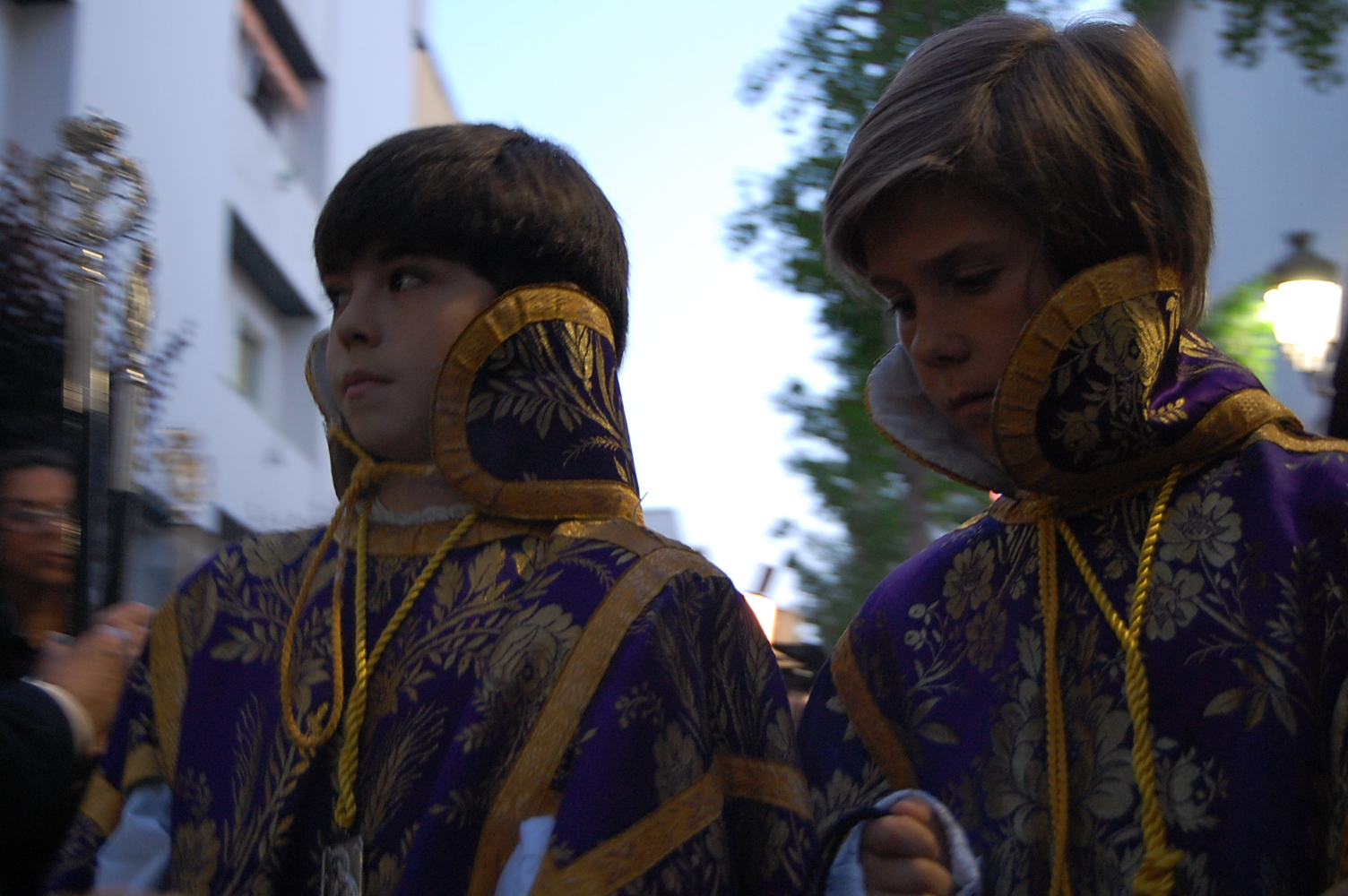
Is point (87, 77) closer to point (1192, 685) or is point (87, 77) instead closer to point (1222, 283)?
point (1192, 685)

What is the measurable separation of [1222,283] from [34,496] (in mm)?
11763

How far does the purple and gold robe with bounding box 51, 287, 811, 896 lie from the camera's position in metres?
1.63

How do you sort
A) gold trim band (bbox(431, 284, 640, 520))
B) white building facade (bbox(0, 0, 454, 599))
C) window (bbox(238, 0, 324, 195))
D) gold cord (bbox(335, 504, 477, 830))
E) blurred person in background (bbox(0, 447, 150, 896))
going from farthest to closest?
window (bbox(238, 0, 324, 195)) < white building facade (bbox(0, 0, 454, 599)) < blurred person in background (bbox(0, 447, 150, 896)) < gold trim band (bbox(431, 284, 640, 520)) < gold cord (bbox(335, 504, 477, 830))

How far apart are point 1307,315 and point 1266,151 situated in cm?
589

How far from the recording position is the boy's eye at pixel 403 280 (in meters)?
1.96

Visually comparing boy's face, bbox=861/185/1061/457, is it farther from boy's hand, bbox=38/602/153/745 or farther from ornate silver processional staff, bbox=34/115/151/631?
ornate silver processional staff, bbox=34/115/151/631

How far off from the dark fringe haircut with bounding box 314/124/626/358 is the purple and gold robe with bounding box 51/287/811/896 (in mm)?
99

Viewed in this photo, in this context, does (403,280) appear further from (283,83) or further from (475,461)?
(283,83)

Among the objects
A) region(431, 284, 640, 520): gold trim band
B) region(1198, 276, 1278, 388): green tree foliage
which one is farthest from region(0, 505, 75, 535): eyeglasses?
region(1198, 276, 1278, 388): green tree foliage

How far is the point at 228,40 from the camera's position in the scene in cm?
1149

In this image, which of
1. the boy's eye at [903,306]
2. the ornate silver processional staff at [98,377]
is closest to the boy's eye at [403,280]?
the boy's eye at [903,306]

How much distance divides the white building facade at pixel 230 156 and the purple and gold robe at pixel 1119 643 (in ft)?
13.9

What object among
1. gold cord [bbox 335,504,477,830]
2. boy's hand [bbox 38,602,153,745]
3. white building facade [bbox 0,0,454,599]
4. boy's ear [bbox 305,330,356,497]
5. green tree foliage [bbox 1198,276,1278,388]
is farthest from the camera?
green tree foliage [bbox 1198,276,1278,388]

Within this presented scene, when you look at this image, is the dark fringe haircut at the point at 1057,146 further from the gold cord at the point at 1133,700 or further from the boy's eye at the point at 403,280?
the boy's eye at the point at 403,280
